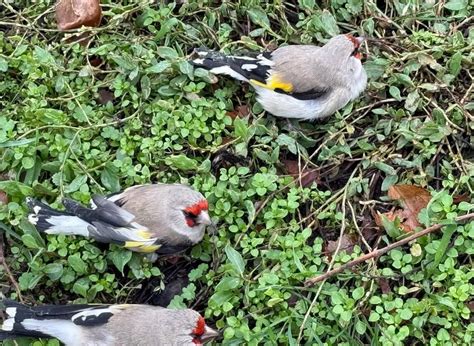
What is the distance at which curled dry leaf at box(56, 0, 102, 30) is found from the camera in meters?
5.70

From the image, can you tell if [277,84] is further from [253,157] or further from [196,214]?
[196,214]

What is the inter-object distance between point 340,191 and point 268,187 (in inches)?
19.6

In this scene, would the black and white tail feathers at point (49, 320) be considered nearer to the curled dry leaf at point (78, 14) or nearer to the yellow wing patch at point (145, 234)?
the yellow wing patch at point (145, 234)

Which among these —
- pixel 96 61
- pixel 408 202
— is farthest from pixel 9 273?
pixel 408 202

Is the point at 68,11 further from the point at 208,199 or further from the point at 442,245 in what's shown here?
the point at 442,245

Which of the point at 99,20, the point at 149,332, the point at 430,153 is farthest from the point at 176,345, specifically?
the point at 99,20

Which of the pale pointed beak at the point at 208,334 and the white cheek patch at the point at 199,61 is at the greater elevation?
the white cheek patch at the point at 199,61

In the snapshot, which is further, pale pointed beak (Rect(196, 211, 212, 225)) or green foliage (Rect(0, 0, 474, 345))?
pale pointed beak (Rect(196, 211, 212, 225))

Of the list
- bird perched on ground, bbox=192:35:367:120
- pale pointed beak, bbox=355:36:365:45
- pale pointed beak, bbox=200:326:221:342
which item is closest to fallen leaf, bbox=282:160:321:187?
bird perched on ground, bbox=192:35:367:120

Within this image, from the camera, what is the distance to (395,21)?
5.60 metres

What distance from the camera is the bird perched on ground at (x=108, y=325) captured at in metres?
4.35

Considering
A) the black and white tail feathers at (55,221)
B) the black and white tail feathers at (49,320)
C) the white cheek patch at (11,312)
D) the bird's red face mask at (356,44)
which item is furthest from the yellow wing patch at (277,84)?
the white cheek patch at (11,312)

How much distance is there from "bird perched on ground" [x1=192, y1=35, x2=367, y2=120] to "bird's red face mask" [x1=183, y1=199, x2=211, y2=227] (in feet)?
3.17

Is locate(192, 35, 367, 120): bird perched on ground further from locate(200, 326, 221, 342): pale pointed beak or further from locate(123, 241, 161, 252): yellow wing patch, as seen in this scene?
locate(200, 326, 221, 342): pale pointed beak
